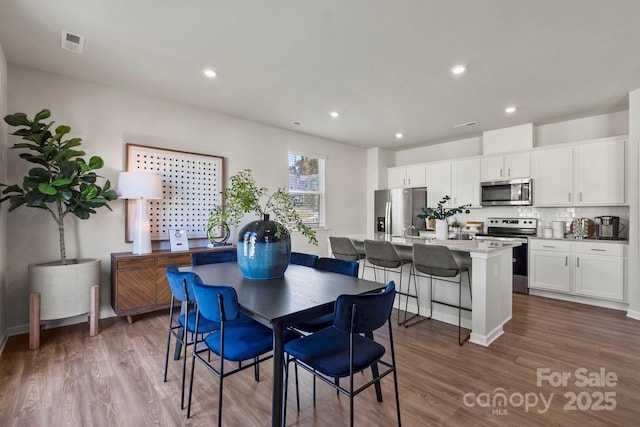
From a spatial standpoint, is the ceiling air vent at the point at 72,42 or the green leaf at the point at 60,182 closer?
the ceiling air vent at the point at 72,42

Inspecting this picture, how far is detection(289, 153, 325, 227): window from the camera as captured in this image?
552 centimetres

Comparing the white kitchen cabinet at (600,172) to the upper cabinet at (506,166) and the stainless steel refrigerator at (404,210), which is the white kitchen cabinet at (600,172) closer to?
the upper cabinet at (506,166)

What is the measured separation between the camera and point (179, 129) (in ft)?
13.5

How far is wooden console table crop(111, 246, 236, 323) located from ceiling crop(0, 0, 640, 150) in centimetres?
195

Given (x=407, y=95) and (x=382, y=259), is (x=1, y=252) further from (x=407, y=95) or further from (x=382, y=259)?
(x=407, y=95)

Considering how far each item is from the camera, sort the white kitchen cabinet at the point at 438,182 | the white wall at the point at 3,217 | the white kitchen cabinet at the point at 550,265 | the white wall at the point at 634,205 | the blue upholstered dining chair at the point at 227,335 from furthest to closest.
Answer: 1. the white kitchen cabinet at the point at 438,182
2. the white kitchen cabinet at the point at 550,265
3. the white wall at the point at 634,205
4. the white wall at the point at 3,217
5. the blue upholstered dining chair at the point at 227,335

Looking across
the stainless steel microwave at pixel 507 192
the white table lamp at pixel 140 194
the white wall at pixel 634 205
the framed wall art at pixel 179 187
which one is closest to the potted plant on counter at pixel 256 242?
the white table lamp at pixel 140 194

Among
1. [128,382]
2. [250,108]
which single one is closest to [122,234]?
[128,382]

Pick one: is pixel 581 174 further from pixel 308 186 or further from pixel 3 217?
pixel 3 217

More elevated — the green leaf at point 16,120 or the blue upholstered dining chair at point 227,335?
the green leaf at point 16,120

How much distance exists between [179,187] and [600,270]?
558 centimetres

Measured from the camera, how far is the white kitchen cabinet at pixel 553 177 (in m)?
4.46

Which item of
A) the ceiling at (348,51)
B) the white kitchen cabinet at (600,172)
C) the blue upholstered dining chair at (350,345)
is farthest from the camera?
the white kitchen cabinet at (600,172)

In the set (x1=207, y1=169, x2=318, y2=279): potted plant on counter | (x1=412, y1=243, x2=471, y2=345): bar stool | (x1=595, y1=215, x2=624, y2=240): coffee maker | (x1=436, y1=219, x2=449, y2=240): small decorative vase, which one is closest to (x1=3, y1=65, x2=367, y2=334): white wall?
(x1=207, y1=169, x2=318, y2=279): potted plant on counter
